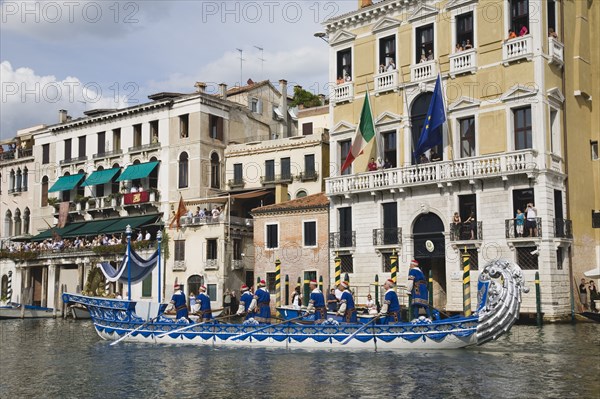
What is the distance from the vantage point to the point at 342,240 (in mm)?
36531

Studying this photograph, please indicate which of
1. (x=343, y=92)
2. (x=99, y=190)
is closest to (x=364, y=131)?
(x=343, y=92)

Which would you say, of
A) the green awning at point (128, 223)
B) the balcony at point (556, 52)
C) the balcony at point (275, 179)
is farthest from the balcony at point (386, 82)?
the green awning at point (128, 223)

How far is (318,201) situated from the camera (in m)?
38.7

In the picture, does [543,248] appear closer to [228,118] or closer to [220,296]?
[220,296]

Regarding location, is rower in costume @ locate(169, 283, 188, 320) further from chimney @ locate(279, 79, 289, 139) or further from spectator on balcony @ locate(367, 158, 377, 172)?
chimney @ locate(279, 79, 289, 139)

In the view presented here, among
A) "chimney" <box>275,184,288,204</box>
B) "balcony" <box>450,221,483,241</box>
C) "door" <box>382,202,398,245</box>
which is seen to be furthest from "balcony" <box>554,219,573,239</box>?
"chimney" <box>275,184,288,204</box>

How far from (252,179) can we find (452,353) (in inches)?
1012

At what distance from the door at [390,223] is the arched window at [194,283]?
41.9 ft

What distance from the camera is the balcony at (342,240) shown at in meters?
36.1

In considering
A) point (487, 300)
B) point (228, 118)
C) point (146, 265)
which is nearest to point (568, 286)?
point (487, 300)

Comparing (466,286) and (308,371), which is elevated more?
(466,286)

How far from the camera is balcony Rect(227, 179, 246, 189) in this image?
45.4 meters

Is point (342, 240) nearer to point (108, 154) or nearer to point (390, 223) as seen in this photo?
point (390, 223)

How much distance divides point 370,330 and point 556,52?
1641cm
